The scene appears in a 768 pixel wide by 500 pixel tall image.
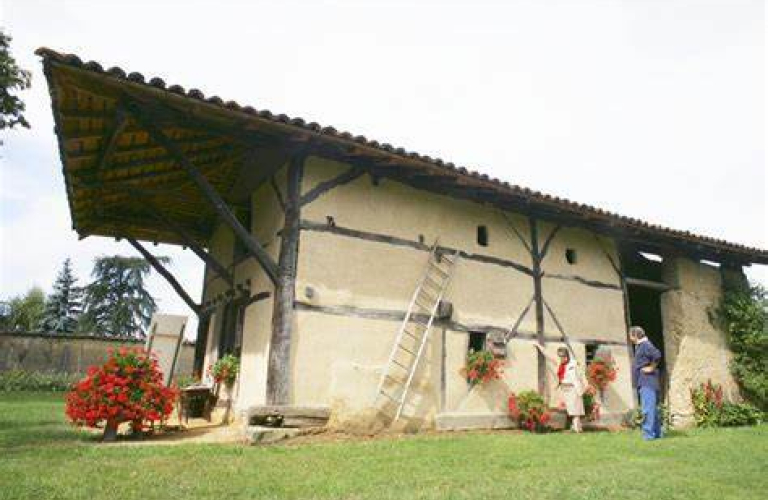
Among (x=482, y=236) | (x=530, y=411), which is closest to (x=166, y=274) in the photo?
(x=482, y=236)

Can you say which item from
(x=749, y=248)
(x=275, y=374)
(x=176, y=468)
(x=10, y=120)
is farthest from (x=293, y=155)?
(x=749, y=248)

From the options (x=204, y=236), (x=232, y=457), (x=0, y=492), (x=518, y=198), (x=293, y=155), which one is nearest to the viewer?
(x=0, y=492)

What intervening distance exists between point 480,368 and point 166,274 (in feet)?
24.3

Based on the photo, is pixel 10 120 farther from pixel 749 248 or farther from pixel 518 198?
pixel 749 248

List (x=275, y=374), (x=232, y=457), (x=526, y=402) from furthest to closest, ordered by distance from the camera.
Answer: (x=526, y=402)
(x=275, y=374)
(x=232, y=457)

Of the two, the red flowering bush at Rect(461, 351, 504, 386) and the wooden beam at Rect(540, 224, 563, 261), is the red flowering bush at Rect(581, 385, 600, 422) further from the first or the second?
the wooden beam at Rect(540, 224, 563, 261)

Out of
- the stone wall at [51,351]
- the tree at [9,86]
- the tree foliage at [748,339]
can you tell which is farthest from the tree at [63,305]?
the tree foliage at [748,339]

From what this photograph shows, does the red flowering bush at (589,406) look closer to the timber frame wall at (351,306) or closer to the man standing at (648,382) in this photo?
the timber frame wall at (351,306)

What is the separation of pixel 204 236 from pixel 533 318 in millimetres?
8419

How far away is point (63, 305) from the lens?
38.3m

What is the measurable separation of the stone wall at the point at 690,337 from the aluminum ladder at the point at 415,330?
20.1ft

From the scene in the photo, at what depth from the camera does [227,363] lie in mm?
9398

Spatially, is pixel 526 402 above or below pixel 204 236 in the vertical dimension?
below

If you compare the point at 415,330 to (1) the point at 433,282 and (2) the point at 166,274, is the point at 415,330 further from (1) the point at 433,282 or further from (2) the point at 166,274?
(2) the point at 166,274
